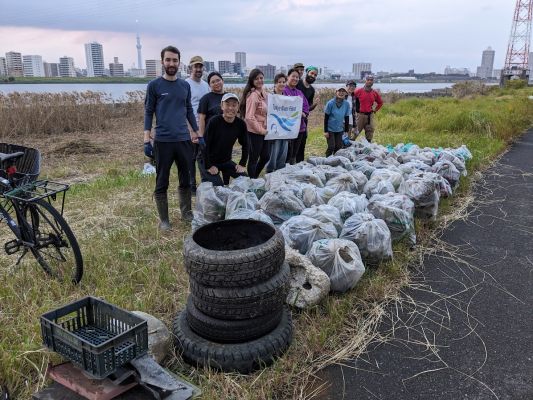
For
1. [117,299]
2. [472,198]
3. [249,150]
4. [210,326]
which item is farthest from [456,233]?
[117,299]

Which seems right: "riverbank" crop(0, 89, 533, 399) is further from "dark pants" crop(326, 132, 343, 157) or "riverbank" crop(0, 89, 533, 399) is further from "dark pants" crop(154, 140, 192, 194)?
"dark pants" crop(326, 132, 343, 157)

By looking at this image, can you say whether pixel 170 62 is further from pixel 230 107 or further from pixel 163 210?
pixel 163 210

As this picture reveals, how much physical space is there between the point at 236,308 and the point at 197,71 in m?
4.25

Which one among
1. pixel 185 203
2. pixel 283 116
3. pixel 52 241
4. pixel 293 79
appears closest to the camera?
pixel 52 241

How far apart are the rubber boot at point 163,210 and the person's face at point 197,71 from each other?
2.05 meters

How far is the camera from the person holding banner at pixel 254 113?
5863mm

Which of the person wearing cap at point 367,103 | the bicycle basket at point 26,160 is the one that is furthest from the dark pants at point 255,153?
the person wearing cap at point 367,103

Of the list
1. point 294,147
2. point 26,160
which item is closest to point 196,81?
point 294,147

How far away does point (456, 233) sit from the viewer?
17.4 ft

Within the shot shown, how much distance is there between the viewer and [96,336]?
2.59 m

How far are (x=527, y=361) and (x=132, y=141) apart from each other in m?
13.5

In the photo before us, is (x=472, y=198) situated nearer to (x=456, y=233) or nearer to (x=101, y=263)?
(x=456, y=233)

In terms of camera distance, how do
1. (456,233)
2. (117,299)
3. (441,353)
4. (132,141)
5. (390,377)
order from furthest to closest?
(132,141) < (456,233) < (117,299) < (441,353) < (390,377)

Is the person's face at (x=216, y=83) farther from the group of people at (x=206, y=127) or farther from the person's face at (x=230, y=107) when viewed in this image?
the person's face at (x=230, y=107)
